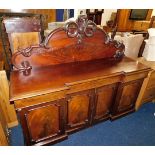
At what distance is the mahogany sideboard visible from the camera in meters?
1.38

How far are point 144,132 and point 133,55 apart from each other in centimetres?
175

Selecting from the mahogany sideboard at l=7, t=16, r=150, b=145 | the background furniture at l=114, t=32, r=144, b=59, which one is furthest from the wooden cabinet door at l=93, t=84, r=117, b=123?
the background furniture at l=114, t=32, r=144, b=59

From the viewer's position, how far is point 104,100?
71.5 inches

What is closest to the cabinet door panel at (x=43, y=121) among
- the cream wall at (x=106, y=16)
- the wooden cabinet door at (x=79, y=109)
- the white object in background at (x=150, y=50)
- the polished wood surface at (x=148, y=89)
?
the wooden cabinet door at (x=79, y=109)

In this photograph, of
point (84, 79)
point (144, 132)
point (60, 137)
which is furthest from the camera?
point (144, 132)

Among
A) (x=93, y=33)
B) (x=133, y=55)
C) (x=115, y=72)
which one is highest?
(x=93, y=33)

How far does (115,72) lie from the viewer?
1.68 m

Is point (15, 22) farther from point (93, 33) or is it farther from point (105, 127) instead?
point (105, 127)

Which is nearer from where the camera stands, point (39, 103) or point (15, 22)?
point (39, 103)

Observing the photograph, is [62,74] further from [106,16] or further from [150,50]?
[106,16]

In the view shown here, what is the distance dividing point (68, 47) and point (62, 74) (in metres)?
0.31

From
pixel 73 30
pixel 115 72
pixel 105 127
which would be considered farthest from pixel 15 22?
pixel 105 127

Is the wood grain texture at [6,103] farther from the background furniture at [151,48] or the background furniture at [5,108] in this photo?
the background furniture at [151,48]

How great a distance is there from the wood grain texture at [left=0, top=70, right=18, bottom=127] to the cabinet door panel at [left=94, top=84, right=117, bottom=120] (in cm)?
101
